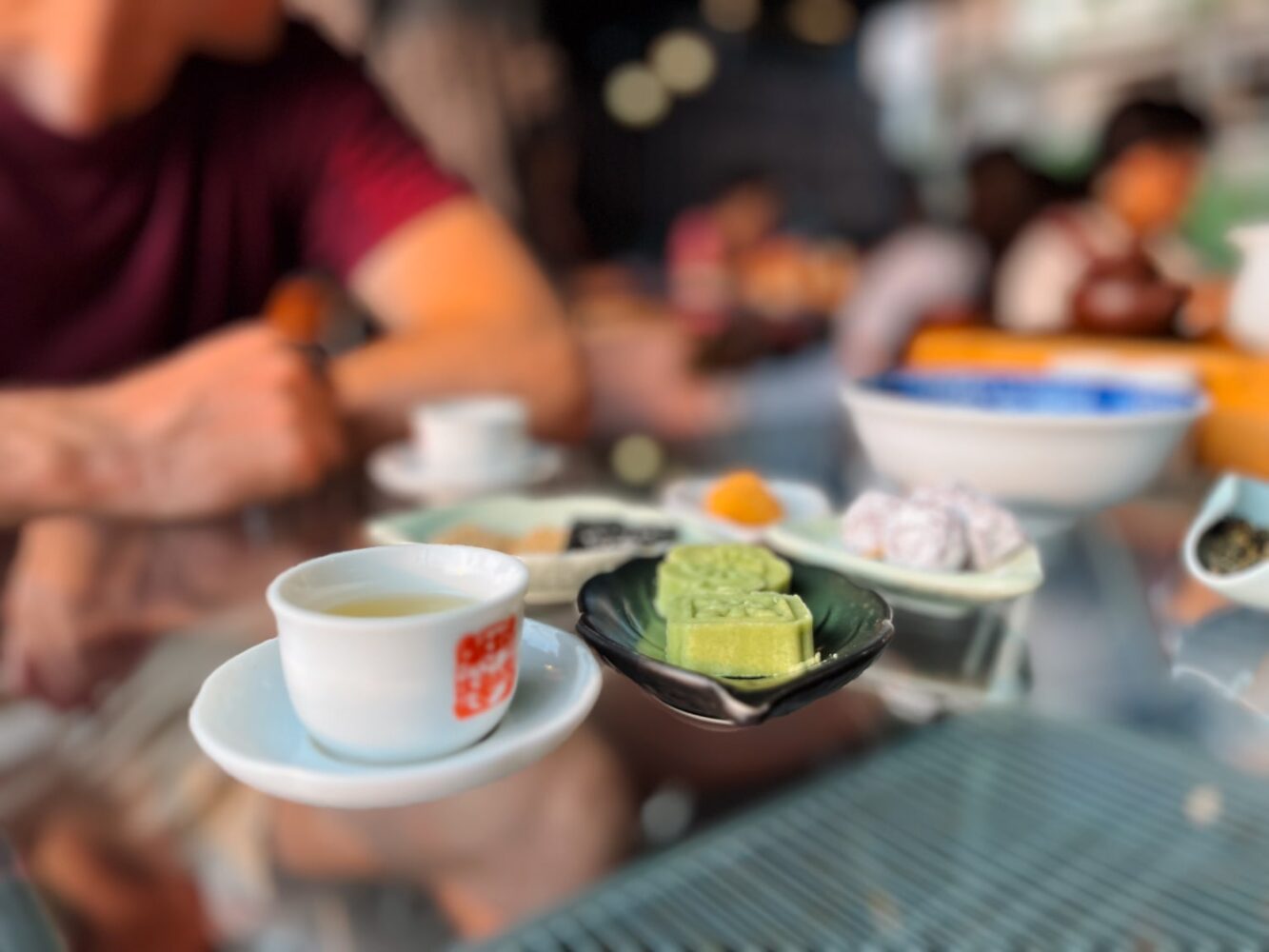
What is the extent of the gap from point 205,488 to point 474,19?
128 centimetres

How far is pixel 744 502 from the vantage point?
0.41 metres

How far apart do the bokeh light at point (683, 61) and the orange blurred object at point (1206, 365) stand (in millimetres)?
2353

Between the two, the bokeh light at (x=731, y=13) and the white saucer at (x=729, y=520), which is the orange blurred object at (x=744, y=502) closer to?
the white saucer at (x=729, y=520)

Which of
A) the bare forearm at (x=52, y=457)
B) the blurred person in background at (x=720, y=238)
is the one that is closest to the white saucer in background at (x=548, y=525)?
the bare forearm at (x=52, y=457)

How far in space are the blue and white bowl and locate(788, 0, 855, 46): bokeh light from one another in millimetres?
2930

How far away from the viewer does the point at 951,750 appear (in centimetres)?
72

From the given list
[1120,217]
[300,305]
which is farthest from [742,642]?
[1120,217]

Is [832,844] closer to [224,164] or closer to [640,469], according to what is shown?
[640,469]

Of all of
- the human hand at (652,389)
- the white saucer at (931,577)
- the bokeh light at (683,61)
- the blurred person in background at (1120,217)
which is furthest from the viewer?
the bokeh light at (683,61)

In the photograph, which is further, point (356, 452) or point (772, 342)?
point (772, 342)

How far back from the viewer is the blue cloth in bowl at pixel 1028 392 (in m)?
0.52

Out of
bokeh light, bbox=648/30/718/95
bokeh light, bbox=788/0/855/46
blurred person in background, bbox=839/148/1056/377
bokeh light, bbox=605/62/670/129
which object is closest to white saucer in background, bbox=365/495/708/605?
blurred person in background, bbox=839/148/1056/377

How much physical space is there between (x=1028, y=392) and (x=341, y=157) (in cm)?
72

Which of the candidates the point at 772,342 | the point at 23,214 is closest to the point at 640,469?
the point at 23,214
